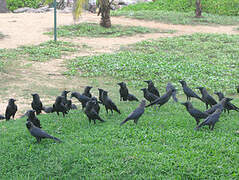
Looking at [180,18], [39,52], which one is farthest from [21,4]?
[39,52]

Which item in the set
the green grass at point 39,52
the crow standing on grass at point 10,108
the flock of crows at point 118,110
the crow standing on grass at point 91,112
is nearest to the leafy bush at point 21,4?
the green grass at point 39,52

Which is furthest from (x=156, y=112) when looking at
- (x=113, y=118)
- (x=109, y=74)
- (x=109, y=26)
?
(x=109, y=26)

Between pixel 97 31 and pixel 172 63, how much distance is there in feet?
25.2

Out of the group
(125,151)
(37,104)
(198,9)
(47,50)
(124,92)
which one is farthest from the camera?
(198,9)

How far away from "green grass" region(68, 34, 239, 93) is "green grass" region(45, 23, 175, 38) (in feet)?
7.96

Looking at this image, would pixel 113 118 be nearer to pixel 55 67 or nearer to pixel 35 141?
pixel 35 141

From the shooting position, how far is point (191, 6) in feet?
106

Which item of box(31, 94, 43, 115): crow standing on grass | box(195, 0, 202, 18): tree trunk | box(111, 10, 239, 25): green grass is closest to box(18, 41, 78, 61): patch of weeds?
Result: box(31, 94, 43, 115): crow standing on grass

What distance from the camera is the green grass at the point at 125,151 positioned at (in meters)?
5.89

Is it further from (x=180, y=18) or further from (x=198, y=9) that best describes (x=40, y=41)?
(x=198, y=9)

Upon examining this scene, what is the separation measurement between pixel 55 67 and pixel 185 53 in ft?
21.1

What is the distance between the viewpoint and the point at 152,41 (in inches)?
810

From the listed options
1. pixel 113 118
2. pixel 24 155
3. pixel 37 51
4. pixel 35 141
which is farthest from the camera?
pixel 37 51

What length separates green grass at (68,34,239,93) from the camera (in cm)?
1424
